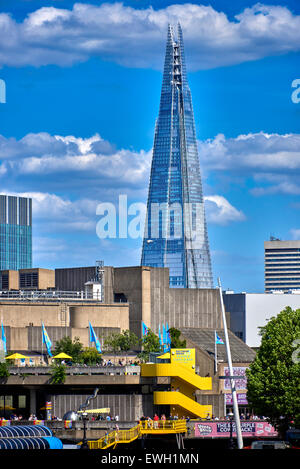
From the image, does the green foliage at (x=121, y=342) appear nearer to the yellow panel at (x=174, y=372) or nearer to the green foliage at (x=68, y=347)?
the green foliage at (x=68, y=347)

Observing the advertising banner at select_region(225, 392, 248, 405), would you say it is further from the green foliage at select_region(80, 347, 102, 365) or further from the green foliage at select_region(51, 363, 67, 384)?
the green foliage at select_region(51, 363, 67, 384)

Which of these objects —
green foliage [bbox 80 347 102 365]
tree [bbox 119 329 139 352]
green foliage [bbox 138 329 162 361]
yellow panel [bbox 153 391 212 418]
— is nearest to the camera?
yellow panel [bbox 153 391 212 418]

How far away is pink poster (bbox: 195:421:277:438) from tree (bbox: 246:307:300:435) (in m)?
10.6

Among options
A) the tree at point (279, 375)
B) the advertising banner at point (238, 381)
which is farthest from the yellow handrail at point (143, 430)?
the advertising banner at point (238, 381)

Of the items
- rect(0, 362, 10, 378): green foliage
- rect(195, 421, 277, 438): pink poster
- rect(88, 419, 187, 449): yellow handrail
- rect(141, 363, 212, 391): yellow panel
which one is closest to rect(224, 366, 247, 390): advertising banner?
rect(141, 363, 212, 391): yellow panel

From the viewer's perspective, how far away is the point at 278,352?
88.8m

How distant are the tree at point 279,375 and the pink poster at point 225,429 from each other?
34.7ft

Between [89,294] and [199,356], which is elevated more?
[89,294]

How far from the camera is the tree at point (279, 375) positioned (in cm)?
8656

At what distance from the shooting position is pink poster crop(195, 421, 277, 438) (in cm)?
10081

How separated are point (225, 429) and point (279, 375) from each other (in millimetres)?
15895
